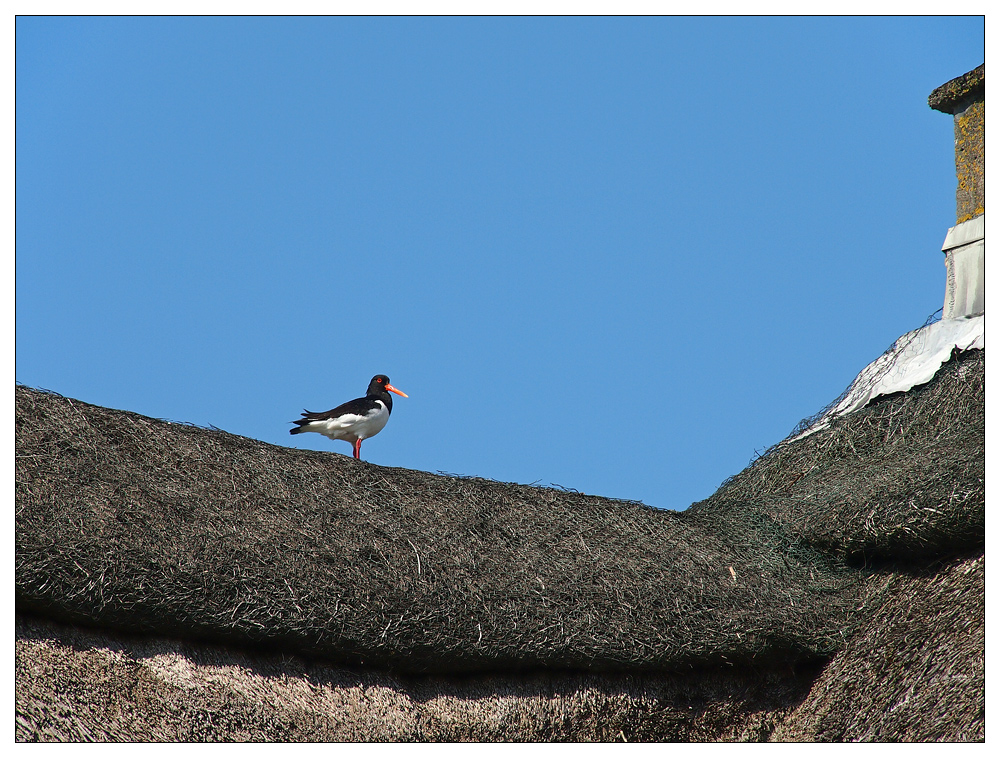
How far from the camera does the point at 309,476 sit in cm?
748

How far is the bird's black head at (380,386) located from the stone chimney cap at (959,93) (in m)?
5.56

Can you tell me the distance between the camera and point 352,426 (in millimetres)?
9523

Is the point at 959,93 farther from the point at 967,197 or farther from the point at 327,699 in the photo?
the point at 327,699

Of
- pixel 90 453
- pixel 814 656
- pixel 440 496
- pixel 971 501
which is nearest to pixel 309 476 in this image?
pixel 440 496

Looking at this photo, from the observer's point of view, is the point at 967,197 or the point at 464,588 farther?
the point at 967,197

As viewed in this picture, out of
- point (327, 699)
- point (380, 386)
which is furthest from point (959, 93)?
point (327, 699)

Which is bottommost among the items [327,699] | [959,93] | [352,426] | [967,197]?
[327,699]

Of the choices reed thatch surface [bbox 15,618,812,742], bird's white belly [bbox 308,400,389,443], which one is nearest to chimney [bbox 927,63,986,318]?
reed thatch surface [bbox 15,618,812,742]

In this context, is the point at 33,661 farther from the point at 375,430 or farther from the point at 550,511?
the point at 375,430

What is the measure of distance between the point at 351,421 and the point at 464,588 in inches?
119

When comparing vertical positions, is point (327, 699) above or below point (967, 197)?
below

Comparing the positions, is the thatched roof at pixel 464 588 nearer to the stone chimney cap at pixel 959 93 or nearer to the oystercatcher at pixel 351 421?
the oystercatcher at pixel 351 421

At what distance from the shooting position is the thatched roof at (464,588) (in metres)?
5.79

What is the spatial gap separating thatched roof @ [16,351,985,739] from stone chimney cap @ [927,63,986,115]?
3.32m
